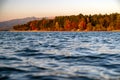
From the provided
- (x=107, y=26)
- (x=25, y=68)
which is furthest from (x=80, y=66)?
(x=107, y=26)

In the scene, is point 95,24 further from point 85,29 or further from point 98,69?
point 98,69

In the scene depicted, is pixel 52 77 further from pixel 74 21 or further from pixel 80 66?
pixel 74 21

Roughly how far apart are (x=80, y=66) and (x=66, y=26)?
18406cm

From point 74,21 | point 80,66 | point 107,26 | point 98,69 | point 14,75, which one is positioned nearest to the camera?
point 14,75

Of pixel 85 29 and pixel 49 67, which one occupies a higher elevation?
pixel 49 67

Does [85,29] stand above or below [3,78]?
below

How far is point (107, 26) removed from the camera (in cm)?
17688

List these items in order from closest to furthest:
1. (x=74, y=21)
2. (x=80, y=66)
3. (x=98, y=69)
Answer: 1. (x=98, y=69)
2. (x=80, y=66)
3. (x=74, y=21)

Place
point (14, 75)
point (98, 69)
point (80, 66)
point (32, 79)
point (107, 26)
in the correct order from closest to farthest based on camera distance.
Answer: point (32, 79)
point (14, 75)
point (98, 69)
point (80, 66)
point (107, 26)

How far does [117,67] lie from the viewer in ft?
42.2

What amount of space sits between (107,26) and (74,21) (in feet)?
97.1

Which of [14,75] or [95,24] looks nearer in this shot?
[14,75]

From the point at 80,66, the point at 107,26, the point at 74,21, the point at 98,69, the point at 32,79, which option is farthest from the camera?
the point at 74,21

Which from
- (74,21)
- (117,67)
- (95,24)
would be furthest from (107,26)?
(117,67)
